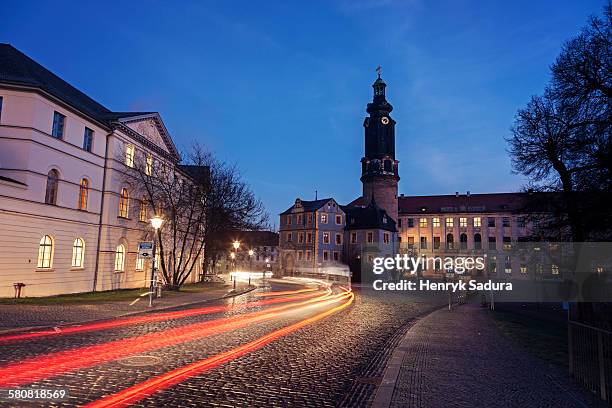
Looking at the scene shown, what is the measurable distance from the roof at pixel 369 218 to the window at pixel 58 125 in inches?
1945

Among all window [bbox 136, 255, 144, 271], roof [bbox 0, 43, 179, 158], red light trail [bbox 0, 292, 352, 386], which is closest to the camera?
red light trail [bbox 0, 292, 352, 386]

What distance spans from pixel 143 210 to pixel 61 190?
883 centimetres

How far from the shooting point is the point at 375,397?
21.9 ft

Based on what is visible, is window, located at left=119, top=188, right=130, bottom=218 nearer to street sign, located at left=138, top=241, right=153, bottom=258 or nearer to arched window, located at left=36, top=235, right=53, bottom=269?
→ arched window, located at left=36, top=235, right=53, bottom=269

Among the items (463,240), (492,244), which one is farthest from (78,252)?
(492,244)

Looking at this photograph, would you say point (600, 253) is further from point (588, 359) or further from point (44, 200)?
point (44, 200)

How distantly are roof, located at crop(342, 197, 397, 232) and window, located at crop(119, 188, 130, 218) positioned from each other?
42.9m

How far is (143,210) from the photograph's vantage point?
33.5 metres

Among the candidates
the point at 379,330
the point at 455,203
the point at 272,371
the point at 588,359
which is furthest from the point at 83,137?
the point at 455,203

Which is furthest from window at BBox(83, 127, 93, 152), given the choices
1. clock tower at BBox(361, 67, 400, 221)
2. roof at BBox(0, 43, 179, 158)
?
clock tower at BBox(361, 67, 400, 221)

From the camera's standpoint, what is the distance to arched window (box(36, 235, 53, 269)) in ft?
76.1

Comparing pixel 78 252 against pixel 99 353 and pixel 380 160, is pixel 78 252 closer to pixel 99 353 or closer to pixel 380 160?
pixel 99 353

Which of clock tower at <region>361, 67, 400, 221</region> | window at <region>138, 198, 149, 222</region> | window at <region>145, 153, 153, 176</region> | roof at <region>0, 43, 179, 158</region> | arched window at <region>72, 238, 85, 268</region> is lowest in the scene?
arched window at <region>72, 238, 85, 268</region>

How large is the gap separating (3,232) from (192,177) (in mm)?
14456
